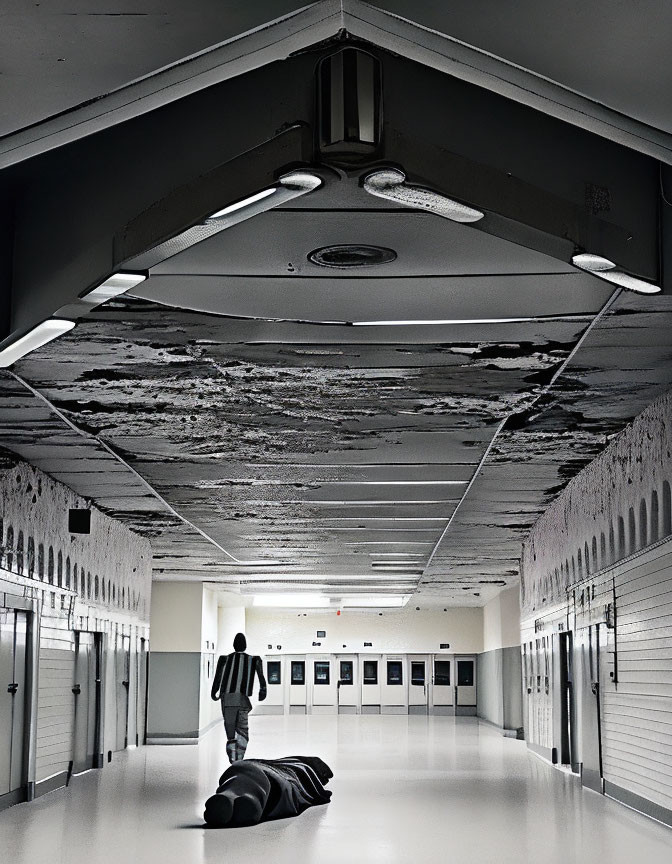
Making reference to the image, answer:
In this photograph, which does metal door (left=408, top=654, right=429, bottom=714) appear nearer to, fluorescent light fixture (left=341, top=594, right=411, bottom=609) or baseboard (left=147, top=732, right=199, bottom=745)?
fluorescent light fixture (left=341, top=594, right=411, bottom=609)

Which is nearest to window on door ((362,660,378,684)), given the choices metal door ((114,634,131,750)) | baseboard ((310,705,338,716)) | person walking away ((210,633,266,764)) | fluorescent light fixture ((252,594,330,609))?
baseboard ((310,705,338,716))

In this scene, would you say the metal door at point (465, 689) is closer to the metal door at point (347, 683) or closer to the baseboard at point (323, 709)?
the metal door at point (347, 683)

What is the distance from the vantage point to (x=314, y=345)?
7.45m

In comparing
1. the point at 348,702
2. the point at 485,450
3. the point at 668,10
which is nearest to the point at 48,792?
the point at 485,450

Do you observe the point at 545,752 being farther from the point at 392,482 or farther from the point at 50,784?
the point at 50,784

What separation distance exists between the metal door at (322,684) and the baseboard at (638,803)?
27.8 m

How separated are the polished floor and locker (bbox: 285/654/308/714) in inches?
851

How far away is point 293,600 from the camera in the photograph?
34.7 meters

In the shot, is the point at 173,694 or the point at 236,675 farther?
the point at 173,694

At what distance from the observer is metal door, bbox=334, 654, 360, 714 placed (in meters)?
39.9

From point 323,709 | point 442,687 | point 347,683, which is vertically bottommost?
point 323,709

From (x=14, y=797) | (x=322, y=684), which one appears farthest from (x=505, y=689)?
(x=14, y=797)

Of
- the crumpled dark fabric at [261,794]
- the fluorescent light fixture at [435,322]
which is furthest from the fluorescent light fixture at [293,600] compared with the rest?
the fluorescent light fixture at [435,322]

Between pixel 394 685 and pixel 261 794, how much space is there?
96.8ft
